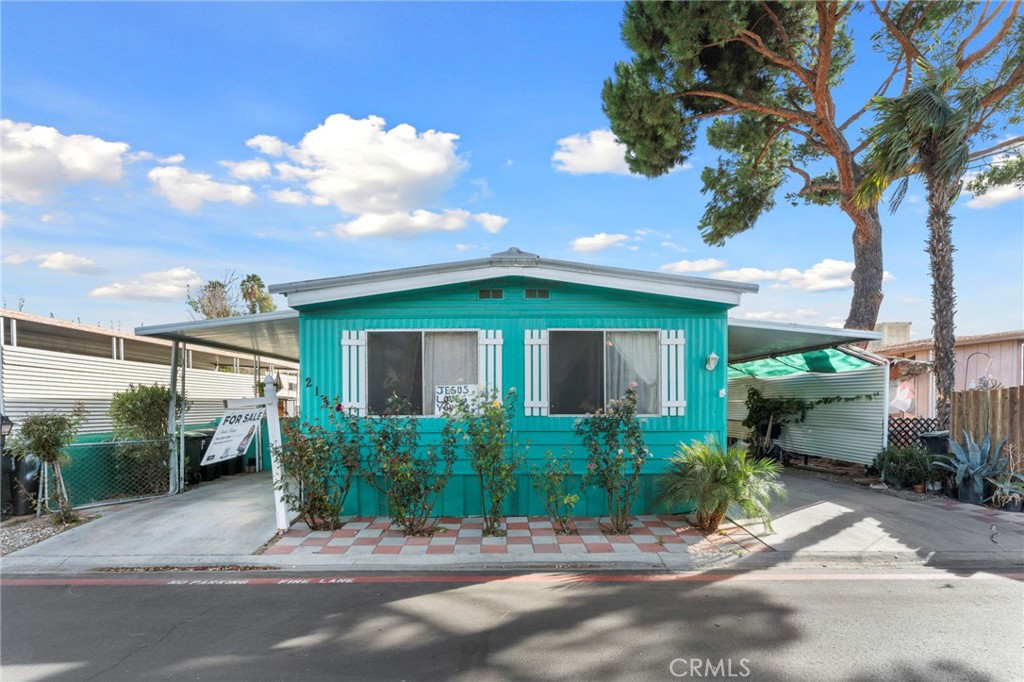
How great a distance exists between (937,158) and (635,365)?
20.5ft

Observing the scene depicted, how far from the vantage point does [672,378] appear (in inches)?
301

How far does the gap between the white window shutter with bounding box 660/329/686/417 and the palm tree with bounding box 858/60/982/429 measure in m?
5.07

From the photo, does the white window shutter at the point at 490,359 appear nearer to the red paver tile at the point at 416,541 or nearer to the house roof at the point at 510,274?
the house roof at the point at 510,274

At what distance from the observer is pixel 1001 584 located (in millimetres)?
5340

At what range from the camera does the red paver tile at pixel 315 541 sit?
6.50m

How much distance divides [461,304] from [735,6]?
8.31m

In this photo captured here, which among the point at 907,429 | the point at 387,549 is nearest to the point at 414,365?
the point at 387,549

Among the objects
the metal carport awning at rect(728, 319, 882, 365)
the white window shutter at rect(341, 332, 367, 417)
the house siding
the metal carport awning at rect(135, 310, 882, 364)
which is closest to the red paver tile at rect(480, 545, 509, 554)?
the house siding

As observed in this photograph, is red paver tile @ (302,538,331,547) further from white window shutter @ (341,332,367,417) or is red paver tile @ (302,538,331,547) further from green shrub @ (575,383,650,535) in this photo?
green shrub @ (575,383,650,535)

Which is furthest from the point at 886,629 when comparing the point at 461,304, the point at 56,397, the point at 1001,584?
the point at 56,397

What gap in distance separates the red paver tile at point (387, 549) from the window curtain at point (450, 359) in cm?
207

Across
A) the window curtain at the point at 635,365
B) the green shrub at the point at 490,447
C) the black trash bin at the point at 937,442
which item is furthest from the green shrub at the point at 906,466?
the green shrub at the point at 490,447

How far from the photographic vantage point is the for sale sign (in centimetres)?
845

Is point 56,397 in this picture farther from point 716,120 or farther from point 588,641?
point 716,120
